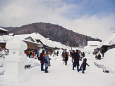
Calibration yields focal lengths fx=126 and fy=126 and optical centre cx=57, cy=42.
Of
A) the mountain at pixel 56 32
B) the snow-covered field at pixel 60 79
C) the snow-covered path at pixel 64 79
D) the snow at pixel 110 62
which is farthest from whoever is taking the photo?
the mountain at pixel 56 32

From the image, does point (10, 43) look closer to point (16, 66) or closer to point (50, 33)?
point (16, 66)

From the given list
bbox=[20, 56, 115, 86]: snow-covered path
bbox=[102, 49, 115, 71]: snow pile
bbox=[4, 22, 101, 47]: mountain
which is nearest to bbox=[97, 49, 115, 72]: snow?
bbox=[102, 49, 115, 71]: snow pile

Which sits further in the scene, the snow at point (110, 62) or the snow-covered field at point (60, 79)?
the snow at point (110, 62)

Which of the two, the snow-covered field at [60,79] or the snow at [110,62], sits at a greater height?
the snow at [110,62]

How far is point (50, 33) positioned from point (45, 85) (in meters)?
116

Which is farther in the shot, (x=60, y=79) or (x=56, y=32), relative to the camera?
(x=56, y=32)

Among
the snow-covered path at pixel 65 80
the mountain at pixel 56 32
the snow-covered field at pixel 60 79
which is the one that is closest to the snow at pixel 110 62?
the snow-covered field at pixel 60 79

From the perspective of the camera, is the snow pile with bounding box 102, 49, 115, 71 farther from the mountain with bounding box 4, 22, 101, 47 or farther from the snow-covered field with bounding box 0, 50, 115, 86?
the mountain with bounding box 4, 22, 101, 47

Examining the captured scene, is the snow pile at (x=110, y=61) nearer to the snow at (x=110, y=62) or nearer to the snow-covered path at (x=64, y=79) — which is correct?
the snow at (x=110, y=62)

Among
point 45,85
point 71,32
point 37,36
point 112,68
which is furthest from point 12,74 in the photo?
point 71,32

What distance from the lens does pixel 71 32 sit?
14025cm

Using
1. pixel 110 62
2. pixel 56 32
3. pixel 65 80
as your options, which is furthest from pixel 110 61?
pixel 56 32

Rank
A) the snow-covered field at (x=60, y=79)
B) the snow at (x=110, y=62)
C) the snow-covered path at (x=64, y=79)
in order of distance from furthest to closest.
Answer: the snow at (x=110, y=62), the snow-covered path at (x=64, y=79), the snow-covered field at (x=60, y=79)

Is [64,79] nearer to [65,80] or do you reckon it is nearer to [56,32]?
[65,80]
